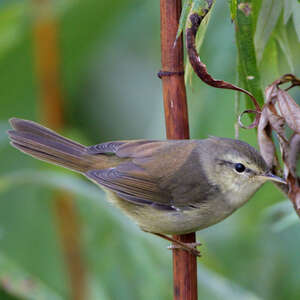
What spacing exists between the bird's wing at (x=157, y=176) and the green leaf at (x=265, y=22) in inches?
36.8

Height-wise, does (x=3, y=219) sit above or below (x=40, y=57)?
below

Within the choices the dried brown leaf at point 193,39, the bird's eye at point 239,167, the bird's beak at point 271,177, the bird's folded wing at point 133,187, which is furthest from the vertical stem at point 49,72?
the dried brown leaf at point 193,39

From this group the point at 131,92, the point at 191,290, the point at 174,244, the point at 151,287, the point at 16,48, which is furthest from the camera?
the point at 131,92

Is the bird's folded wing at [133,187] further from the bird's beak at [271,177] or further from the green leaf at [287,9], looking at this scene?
the green leaf at [287,9]

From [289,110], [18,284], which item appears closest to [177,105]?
[289,110]

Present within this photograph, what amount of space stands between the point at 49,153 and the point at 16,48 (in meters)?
1.91

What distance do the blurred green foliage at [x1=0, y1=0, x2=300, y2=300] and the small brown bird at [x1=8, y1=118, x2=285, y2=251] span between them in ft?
0.83

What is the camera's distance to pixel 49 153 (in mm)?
2850

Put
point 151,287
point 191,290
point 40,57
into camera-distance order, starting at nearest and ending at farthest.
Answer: point 191,290, point 151,287, point 40,57

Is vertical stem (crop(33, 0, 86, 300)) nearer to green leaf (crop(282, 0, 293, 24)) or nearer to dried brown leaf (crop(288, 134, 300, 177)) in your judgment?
dried brown leaf (crop(288, 134, 300, 177))

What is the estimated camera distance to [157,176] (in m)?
2.75

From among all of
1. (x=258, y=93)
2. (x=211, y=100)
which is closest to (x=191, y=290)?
(x=258, y=93)

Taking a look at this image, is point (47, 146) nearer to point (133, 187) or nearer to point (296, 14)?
point (133, 187)

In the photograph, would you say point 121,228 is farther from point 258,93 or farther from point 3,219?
point 258,93
